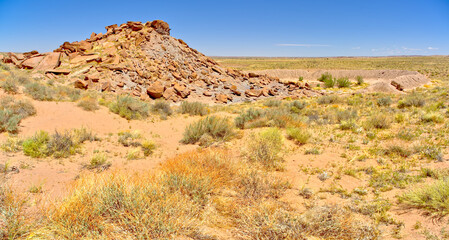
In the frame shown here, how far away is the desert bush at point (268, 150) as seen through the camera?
6.20 metres

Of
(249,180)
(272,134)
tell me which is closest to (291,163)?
(272,134)

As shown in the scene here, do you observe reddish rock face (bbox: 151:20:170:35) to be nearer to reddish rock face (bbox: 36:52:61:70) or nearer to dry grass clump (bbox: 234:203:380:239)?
reddish rock face (bbox: 36:52:61:70)

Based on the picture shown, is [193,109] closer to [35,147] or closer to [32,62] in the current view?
[35,147]

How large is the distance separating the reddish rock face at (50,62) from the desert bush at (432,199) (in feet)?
80.8

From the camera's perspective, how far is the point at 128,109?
472 inches

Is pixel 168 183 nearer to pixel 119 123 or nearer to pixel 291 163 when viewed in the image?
pixel 291 163

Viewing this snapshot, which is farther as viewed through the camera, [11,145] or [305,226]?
[11,145]

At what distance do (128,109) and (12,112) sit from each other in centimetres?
→ 439

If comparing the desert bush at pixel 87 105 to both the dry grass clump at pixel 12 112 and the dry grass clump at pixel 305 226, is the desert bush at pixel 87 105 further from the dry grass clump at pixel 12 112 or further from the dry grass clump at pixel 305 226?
the dry grass clump at pixel 305 226

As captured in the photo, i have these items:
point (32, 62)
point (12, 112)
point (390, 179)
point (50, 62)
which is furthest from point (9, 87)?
point (390, 179)

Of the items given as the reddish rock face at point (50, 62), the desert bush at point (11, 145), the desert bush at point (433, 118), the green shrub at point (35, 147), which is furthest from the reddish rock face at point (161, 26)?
the desert bush at point (433, 118)

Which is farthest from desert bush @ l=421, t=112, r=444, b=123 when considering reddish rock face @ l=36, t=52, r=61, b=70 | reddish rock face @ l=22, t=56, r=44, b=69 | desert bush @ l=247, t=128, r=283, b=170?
reddish rock face @ l=22, t=56, r=44, b=69

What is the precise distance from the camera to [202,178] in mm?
4457

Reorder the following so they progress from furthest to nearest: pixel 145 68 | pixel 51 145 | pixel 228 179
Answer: pixel 145 68, pixel 51 145, pixel 228 179
